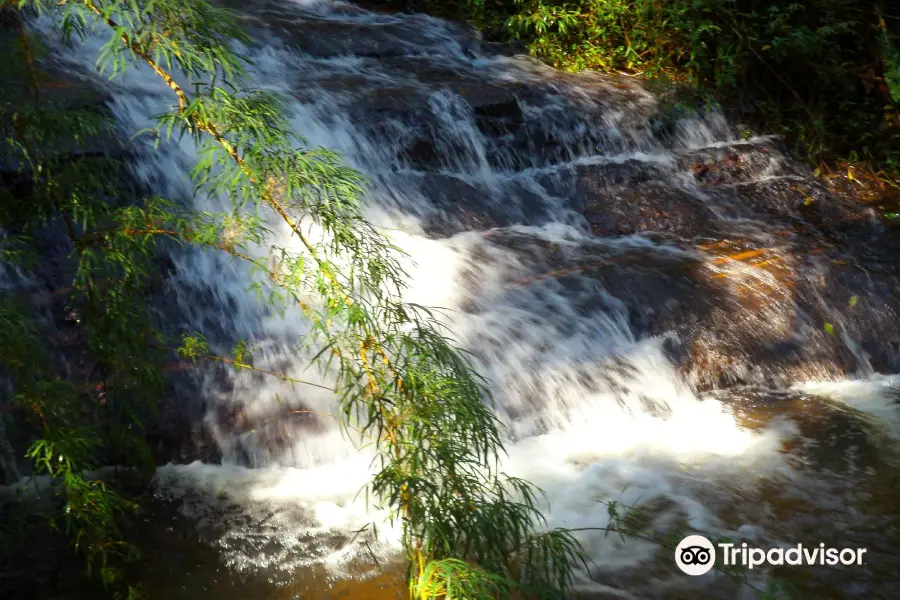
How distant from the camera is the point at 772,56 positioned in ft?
26.4

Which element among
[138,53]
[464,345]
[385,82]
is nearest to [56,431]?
[138,53]

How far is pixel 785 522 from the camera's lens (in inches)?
147

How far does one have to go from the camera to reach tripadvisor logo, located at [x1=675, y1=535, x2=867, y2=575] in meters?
3.45

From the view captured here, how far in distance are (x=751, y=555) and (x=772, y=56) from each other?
584 centimetres

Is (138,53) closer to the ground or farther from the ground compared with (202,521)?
farther from the ground

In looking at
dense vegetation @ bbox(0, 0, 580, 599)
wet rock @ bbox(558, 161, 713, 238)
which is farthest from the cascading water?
dense vegetation @ bbox(0, 0, 580, 599)

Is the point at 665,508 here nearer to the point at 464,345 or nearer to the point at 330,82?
the point at 464,345

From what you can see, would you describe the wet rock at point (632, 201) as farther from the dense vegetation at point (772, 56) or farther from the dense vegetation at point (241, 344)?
the dense vegetation at point (241, 344)

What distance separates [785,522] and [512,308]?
1.95 metres

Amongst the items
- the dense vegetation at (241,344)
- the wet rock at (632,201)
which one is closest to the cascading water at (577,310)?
the wet rock at (632,201)

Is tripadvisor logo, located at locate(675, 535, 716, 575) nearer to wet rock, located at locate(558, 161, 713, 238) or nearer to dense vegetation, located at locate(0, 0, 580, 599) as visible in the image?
dense vegetation, located at locate(0, 0, 580, 599)

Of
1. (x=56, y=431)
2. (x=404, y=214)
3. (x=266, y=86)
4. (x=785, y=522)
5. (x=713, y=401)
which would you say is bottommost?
(x=785, y=522)

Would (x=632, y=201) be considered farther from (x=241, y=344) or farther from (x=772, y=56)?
(x=241, y=344)

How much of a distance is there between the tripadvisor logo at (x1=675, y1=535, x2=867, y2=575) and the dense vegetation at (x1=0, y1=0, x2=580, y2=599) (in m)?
0.59
